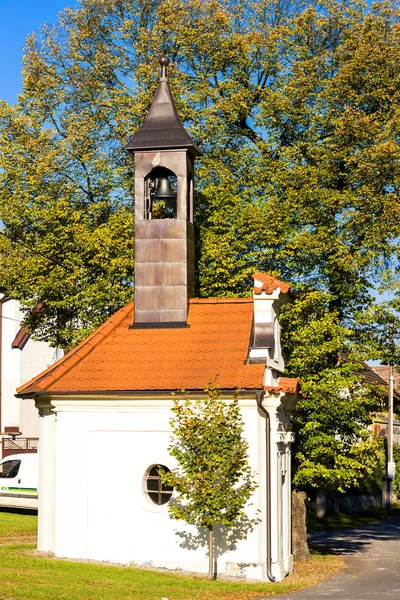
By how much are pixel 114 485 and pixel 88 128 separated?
47.6 ft

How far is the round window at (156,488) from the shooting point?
62.1 feet

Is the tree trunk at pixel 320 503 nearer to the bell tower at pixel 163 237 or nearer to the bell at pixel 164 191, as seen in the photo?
the bell tower at pixel 163 237

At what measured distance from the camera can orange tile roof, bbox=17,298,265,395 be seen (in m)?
18.9

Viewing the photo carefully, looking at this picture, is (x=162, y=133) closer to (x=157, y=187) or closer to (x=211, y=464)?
(x=157, y=187)

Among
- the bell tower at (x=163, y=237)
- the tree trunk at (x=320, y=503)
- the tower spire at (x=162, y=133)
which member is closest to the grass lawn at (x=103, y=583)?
the bell tower at (x=163, y=237)

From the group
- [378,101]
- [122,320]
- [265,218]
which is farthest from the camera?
[378,101]

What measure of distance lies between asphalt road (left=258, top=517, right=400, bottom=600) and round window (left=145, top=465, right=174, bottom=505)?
10.6ft

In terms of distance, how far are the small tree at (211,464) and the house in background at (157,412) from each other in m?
0.59

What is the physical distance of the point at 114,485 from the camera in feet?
62.2

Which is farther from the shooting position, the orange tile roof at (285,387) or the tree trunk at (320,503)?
the tree trunk at (320,503)

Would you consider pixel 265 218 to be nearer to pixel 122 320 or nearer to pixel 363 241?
pixel 363 241

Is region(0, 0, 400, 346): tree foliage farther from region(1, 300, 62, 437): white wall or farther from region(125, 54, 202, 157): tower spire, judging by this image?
region(1, 300, 62, 437): white wall

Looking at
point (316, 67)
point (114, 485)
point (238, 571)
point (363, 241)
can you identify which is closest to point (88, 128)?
point (316, 67)

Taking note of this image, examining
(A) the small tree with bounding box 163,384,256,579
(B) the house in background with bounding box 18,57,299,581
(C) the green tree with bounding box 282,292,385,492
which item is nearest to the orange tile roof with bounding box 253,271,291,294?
(B) the house in background with bounding box 18,57,299,581
